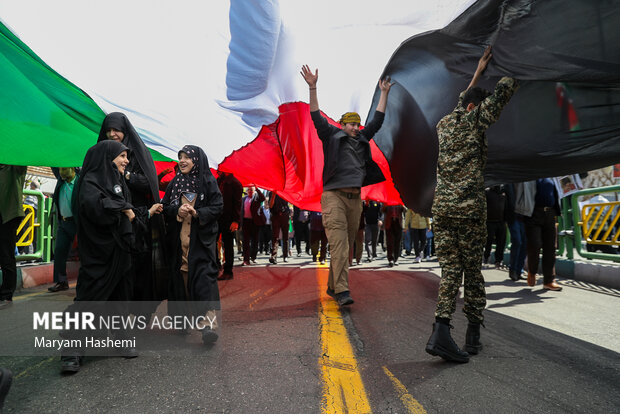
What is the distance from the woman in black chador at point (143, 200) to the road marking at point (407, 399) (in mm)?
2296

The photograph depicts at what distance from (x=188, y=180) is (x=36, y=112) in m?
1.80

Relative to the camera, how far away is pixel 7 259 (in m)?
4.97

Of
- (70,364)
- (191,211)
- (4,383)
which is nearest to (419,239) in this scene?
(191,211)

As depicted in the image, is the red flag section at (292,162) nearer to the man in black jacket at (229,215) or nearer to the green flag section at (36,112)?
the man in black jacket at (229,215)

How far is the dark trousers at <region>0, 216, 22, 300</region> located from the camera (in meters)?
4.96

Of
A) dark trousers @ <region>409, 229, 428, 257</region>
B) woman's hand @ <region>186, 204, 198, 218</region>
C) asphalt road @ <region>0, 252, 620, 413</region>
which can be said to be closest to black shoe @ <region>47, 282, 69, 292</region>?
asphalt road @ <region>0, 252, 620, 413</region>

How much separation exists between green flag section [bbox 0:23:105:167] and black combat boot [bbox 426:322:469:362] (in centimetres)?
398

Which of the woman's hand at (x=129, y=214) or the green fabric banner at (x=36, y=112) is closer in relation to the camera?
the woman's hand at (x=129, y=214)

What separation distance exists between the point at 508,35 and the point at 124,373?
369 centimetres

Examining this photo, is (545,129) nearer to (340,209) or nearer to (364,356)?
(340,209)

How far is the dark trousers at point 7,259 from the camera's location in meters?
4.96

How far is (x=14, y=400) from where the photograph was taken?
230 cm

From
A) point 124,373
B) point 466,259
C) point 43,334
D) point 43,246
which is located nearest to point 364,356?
point 466,259

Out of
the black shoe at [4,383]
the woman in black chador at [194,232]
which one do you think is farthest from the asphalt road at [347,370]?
the woman in black chador at [194,232]
